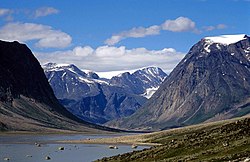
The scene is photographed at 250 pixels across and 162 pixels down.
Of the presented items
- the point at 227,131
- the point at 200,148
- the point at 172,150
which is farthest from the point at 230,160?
the point at 227,131

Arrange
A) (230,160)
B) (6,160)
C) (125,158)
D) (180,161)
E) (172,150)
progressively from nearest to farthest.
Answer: (230,160), (180,161), (172,150), (125,158), (6,160)

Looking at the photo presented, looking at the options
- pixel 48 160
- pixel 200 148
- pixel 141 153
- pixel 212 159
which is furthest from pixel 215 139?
pixel 48 160

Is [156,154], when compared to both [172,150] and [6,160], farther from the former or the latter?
[6,160]

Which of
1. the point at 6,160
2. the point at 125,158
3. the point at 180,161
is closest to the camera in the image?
the point at 180,161

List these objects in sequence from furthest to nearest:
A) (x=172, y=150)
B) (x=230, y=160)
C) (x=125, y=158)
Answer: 1. (x=125, y=158)
2. (x=172, y=150)
3. (x=230, y=160)

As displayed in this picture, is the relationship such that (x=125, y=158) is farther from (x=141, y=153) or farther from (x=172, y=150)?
(x=172, y=150)

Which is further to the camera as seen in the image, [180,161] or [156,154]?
[156,154]

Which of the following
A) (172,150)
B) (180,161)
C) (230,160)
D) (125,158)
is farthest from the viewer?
(125,158)

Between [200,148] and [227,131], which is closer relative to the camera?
[200,148]
